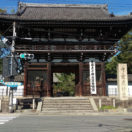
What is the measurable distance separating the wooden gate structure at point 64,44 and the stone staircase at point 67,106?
1.69 meters

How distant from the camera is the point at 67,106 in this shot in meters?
14.8

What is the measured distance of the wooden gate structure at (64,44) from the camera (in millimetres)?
16797

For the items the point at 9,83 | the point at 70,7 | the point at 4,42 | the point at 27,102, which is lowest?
the point at 27,102

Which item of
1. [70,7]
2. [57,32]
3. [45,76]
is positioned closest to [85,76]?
[45,76]

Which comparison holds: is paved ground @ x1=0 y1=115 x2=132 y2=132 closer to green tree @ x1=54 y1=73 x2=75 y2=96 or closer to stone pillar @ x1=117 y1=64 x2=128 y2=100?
stone pillar @ x1=117 y1=64 x2=128 y2=100

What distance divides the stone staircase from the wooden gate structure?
1.69 m

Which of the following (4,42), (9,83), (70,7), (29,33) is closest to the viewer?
(9,83)

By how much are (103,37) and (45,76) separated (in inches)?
314

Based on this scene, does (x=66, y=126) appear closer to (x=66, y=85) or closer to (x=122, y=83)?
(x=122, y=83)

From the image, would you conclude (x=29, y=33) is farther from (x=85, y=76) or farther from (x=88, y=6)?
(x=88, y=6)

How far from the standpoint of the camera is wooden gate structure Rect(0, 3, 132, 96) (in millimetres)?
16797

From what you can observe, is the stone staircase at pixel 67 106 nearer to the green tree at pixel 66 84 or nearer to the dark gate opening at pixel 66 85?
the dark gate opening at pixel 66 85

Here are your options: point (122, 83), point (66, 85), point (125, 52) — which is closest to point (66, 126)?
point (122, 83)

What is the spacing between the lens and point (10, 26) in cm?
1694
